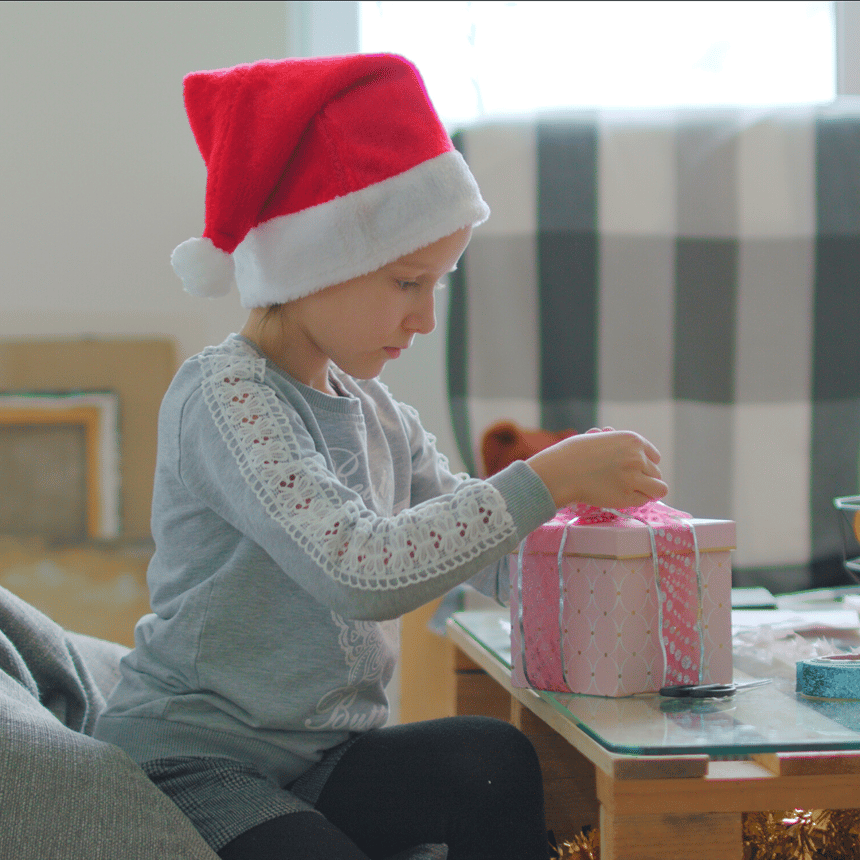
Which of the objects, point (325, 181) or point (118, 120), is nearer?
point (325, 181)

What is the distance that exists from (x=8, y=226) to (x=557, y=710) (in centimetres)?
121

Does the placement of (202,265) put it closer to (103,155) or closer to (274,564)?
(274,564)

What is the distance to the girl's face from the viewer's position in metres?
0.75

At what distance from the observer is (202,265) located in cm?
78

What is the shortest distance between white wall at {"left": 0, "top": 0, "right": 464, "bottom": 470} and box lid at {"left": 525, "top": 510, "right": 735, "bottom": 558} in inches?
29.2

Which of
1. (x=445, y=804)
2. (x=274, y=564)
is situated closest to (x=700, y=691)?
(x=445, y=804)

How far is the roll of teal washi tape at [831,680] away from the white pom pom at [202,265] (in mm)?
568

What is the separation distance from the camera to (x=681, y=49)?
5.07 feet

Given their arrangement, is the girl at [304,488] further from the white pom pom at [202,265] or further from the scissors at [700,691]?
the scissors at [700,691]

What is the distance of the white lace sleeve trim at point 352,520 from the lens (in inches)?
24.5

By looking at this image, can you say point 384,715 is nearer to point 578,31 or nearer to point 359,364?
point 359,364

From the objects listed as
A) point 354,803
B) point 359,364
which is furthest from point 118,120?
point 354,803

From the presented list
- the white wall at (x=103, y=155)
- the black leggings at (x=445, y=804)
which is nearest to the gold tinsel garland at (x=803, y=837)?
the black leggings at (x=445, y=804)

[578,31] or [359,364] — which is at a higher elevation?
[578,31]
